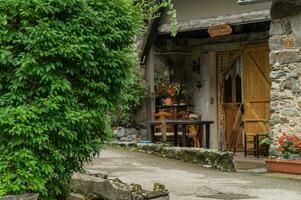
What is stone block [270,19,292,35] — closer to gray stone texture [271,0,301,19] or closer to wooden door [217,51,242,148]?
gray stone texture [271,0,301,19]

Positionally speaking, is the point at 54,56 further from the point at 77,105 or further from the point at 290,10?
the point at 290,10

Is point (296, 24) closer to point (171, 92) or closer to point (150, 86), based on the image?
point (150, 86)

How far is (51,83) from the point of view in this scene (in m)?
4.29

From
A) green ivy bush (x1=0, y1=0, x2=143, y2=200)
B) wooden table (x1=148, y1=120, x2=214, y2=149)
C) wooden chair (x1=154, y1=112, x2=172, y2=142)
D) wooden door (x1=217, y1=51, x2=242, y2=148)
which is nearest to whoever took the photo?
green ivy bush (x1=0, y1=0, x2=143, y2=200)

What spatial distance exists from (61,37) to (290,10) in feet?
18.2

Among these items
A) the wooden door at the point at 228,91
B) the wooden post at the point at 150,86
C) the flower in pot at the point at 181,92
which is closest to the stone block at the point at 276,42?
the wooden door at the point at 228,91

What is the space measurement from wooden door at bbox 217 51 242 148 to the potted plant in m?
3.57

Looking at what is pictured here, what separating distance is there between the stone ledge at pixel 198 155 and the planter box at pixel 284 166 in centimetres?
60

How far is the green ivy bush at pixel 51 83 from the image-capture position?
422cm

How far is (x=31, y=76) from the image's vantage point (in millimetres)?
4297

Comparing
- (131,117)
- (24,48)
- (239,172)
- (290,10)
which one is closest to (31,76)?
(24,48)

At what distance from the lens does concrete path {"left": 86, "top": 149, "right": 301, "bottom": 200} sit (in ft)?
20.7

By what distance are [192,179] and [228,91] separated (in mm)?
5369

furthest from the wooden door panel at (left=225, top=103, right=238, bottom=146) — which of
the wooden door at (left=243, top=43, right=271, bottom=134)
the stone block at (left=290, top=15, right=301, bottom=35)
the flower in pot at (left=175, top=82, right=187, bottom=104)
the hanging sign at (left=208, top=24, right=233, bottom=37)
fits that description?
the stone block at (left=290, top=15, right=301, bottom=35)
